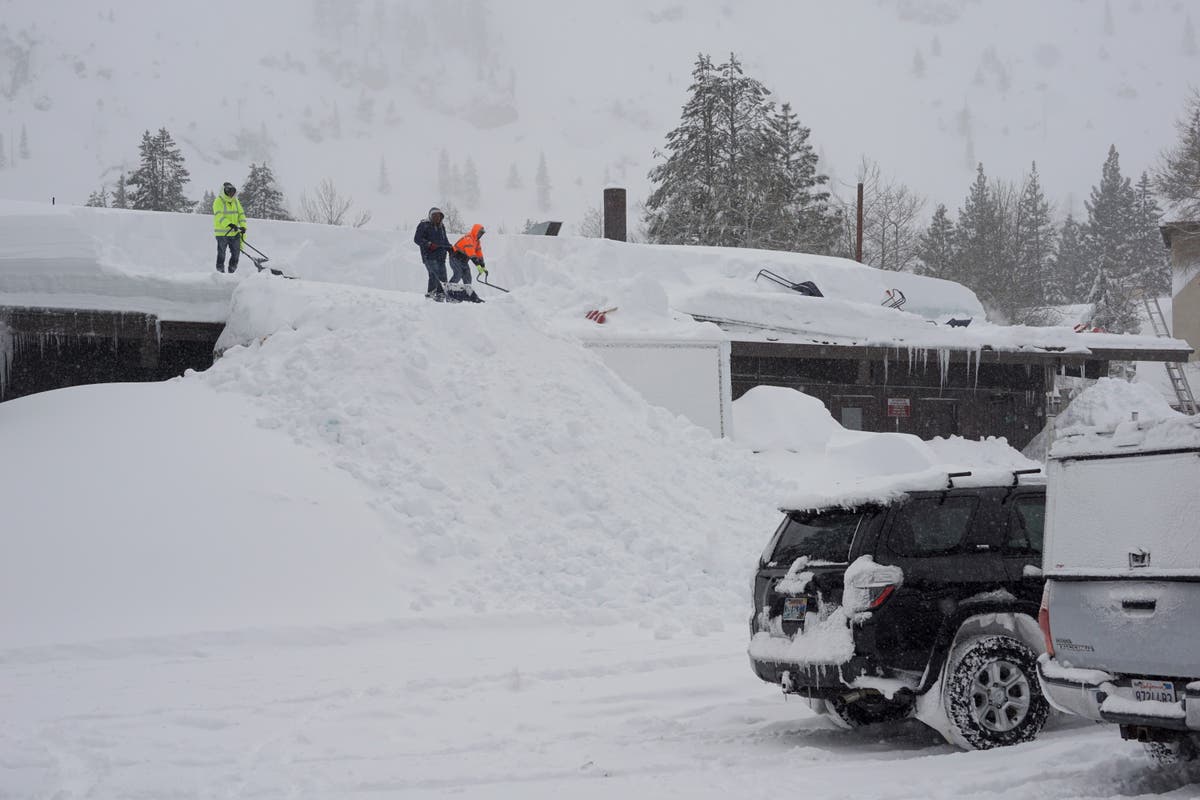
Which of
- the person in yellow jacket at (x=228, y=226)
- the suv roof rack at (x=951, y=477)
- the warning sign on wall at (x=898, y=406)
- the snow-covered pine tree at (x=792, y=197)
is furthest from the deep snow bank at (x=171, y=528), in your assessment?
the snow-covered pine tree at (x=792, y=197)

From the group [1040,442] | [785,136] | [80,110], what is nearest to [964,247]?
[785,136]

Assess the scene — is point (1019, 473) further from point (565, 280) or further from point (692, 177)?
point (692, 177)

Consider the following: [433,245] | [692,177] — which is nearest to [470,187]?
[692,177]

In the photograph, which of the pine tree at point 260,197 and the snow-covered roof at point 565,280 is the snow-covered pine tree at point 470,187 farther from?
the snow-covered roof at point 565,280

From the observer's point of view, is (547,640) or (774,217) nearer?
(547,640)

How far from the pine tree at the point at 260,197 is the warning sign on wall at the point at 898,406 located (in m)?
33.6

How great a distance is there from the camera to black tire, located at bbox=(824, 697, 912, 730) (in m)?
7.10

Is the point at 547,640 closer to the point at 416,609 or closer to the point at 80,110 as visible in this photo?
the point at 416,609

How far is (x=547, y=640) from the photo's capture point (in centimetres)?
1063

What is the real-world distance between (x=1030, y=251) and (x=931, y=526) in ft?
209

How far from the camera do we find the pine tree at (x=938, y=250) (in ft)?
209

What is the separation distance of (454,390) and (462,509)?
7.64 ft

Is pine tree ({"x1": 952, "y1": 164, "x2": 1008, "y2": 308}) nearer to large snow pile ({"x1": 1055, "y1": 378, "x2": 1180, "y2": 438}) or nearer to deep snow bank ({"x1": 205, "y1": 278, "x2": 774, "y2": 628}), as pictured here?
large snow pile ({"x1": 1055, "y1": 378, "x2": 1180, "y2": 438})

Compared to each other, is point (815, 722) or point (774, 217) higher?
point (774, 217)
